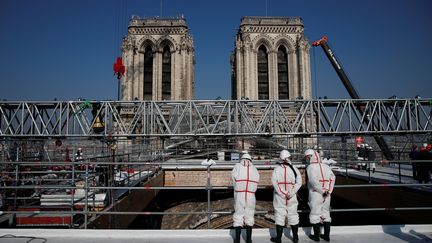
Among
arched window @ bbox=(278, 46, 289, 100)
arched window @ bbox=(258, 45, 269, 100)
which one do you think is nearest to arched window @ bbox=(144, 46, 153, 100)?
arched window @ bbox=(258, 45, 269, 100)

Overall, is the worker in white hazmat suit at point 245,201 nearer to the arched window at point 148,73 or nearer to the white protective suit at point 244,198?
the white protective suit at point 244,198

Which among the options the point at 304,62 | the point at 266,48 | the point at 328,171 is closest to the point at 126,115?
the point at 266,48

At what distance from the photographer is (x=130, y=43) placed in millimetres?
37875

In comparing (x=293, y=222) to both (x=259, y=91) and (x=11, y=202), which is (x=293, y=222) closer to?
(x=11, y=202)

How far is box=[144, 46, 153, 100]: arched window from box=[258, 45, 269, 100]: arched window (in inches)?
576

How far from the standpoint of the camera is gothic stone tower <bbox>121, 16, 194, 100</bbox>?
123 feet

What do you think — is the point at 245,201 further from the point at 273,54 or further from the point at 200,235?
the point at 273,54

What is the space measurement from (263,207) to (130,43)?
28.6 m

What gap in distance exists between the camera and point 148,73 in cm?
3972

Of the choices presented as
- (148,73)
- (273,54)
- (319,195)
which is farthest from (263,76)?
(319,195)

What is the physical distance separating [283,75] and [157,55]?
1700 cm

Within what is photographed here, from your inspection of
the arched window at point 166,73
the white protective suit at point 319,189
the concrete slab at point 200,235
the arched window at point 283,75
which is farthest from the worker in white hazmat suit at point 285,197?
the arched window at point 283,75

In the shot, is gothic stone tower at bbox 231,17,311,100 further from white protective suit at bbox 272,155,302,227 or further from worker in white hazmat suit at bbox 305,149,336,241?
white protective suit at bbox 272,155,302,227

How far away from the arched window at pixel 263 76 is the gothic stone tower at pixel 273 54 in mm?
534
